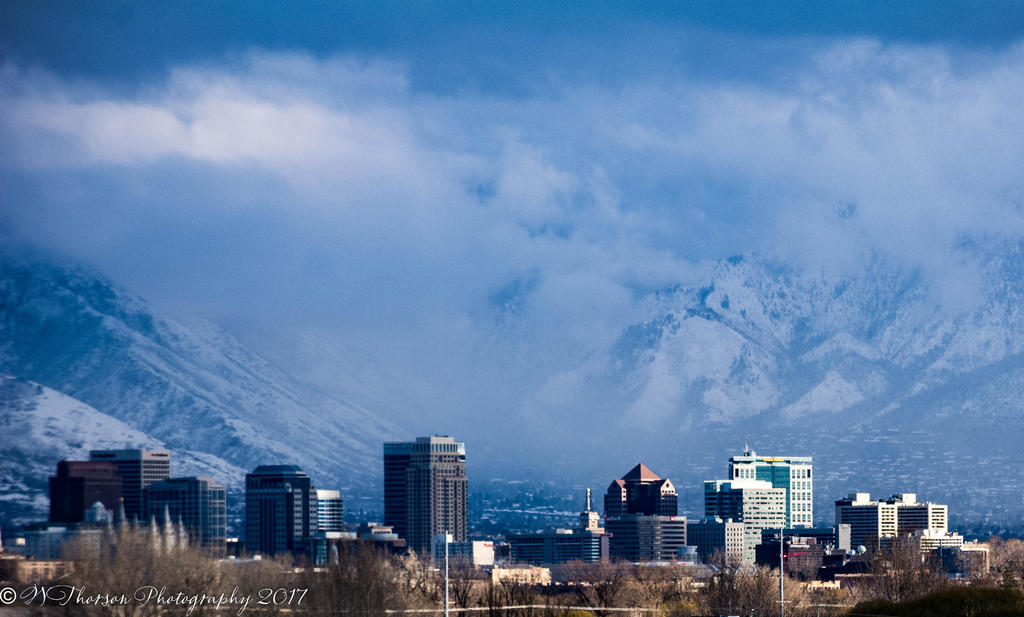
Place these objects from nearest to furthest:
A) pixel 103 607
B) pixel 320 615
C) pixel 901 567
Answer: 1. pixel 103 607
2. pixel 320 615
3. pixel 901 567

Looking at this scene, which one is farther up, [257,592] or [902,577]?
[257,592]

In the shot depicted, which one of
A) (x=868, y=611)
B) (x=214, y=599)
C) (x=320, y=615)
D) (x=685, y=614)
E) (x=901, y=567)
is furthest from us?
(x=901, y=567)

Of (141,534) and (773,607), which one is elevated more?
(141,534)

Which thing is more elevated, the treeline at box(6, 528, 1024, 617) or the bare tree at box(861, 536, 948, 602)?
the treeline at box(6, 528, 1024, 617)

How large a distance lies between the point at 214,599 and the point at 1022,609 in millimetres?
38149

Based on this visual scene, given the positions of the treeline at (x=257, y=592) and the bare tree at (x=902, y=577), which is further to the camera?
the bare tree at (x=902, y=577)

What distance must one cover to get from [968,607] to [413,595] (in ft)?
119

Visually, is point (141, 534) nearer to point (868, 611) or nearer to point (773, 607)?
point (868, 611)

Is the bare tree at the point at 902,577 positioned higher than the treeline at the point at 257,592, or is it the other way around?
the treeline at the point at 257,592

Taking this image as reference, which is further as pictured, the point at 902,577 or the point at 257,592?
the point at 902,577

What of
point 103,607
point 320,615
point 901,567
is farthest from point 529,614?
point 901,567

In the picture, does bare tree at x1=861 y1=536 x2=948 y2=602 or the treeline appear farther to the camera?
bare tree at x1=861 y1=536 x2=948 y2=602

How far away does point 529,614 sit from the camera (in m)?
103

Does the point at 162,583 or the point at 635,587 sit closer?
the point at 162,583
